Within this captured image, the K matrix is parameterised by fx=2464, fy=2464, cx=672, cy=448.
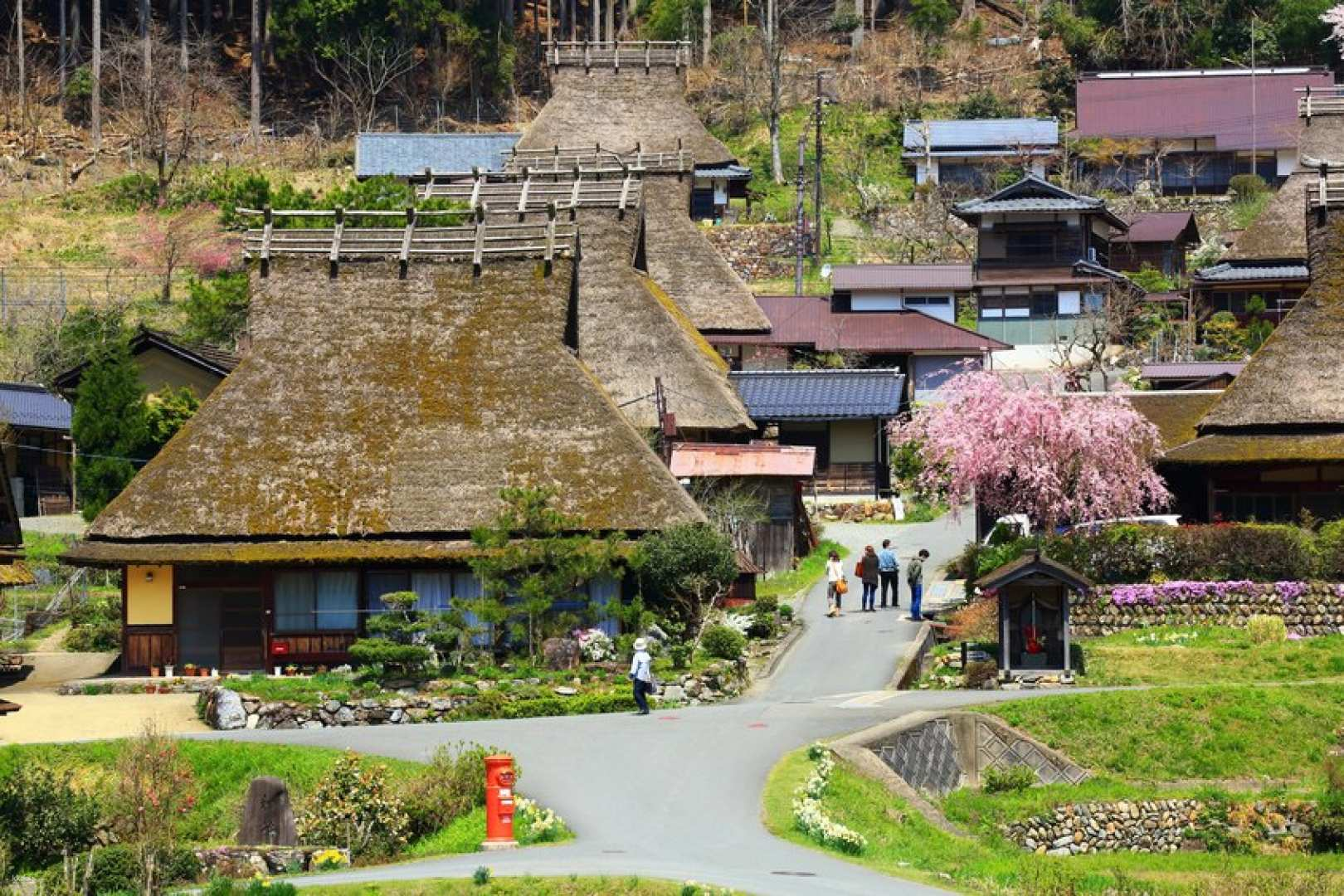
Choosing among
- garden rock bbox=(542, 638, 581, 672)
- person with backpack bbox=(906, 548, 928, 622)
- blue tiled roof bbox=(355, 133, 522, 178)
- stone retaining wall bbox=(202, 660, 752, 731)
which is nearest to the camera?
stone retaining wall bbox=(202, 660, 752, 731)

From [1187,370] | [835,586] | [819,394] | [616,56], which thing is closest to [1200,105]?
[616,56]

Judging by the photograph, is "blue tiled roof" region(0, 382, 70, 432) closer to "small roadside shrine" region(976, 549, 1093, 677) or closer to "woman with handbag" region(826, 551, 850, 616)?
"woman with handbag" region(826, 551, 850, 616)

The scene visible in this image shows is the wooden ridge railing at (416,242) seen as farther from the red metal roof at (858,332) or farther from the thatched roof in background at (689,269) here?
the red metal roof at (858,332)

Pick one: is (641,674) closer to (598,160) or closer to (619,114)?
(598,160)

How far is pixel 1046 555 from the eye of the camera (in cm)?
4094

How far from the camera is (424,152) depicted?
261 ft

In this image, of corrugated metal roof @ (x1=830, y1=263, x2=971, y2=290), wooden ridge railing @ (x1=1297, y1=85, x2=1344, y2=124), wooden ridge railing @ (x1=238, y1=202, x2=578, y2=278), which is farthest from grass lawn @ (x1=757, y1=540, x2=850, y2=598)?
wooden ridge railing @ (x1=1297, y1=85, x2=1344, y2=124)

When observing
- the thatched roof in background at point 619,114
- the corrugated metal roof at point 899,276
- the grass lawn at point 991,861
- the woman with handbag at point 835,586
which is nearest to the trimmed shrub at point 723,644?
the woman with handbag at point 835,586

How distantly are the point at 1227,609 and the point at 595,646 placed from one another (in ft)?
34.1

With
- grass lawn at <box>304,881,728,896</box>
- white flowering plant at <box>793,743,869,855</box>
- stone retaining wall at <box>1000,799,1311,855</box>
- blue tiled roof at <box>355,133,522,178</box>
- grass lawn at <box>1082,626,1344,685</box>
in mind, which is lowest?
stone retaining wall at <box>1000,799,1311,855</box>

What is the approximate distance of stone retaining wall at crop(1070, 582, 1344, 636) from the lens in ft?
131

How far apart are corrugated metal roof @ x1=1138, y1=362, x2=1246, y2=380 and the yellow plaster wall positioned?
26920 mm

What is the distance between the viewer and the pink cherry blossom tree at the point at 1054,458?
1741 inches

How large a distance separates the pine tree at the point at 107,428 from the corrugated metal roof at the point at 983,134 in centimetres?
3924
